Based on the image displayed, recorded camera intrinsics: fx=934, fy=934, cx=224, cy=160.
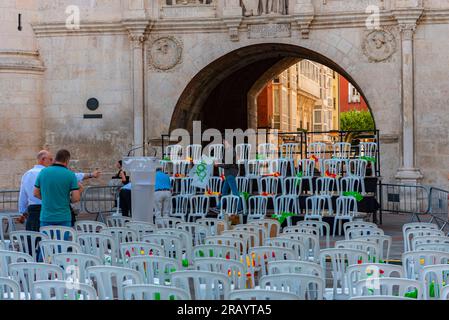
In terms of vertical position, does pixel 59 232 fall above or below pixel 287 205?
above

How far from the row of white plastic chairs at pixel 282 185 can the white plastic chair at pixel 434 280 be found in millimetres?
11972

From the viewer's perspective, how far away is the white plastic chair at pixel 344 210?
1981cm

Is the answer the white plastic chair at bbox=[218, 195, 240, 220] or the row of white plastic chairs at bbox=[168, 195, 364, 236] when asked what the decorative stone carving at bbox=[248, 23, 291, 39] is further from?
the white plastic chair at bbox=[218, 195, 240, 220]

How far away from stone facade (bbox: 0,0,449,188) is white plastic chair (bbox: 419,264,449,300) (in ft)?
52.3

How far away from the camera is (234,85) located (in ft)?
107

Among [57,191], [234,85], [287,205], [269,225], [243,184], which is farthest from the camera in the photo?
[234,85]

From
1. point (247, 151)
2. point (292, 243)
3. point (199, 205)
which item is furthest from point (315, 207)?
point (292, 243)

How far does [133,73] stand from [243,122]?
7250 mm

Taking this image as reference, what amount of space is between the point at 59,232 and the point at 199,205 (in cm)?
1029

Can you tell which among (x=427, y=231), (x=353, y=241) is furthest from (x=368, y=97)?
(x=353, y=241)

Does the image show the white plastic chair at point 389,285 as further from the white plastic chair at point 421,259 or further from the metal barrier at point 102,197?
the metal barrier at point 102,197

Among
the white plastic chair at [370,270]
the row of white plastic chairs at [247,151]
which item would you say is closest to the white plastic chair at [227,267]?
the white plastic chair at [370,270]

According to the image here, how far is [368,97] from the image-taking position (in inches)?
1012

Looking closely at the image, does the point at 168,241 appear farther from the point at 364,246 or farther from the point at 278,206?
the point at 278,206
